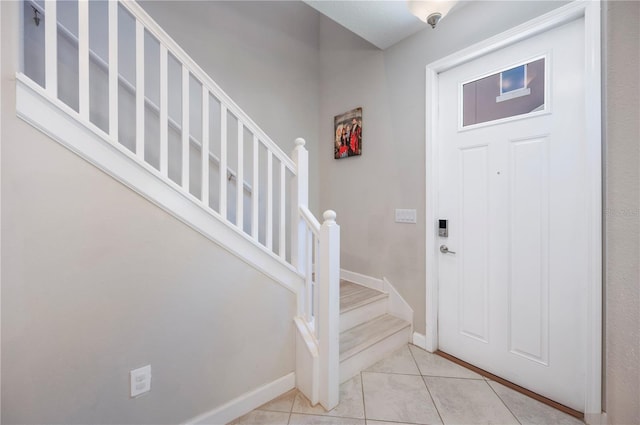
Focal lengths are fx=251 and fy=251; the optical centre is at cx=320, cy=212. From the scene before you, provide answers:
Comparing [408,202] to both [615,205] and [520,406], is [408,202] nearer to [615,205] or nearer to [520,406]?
[520,406]

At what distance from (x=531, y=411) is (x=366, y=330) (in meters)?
1.08

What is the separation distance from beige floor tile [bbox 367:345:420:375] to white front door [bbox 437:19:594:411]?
34 cm

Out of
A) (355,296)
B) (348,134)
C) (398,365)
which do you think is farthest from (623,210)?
(348,134)

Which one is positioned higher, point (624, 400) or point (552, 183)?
point (552, 183)

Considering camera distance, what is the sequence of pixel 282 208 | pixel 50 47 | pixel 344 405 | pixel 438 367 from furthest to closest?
pixel 438 367 → pixel 282 208 → pixel 344 405 → pixel 50 47

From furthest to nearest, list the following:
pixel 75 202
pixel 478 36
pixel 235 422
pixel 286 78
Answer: pixel 286 78
pixel 478 36
pixel 235 422
pixel 75 202

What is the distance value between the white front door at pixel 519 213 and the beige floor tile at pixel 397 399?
56 centimetres

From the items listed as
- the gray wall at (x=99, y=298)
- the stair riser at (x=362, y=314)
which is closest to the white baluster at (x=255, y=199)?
the gray wall at (x=99, y=298)

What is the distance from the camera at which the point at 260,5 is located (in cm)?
267

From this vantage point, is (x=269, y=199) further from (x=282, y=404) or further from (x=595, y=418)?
(x=595, y=418)

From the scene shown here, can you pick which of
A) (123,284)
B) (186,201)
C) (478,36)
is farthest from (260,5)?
(123,284)

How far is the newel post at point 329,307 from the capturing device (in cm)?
150

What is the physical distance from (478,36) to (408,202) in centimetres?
130

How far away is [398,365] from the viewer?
6.31 ft
